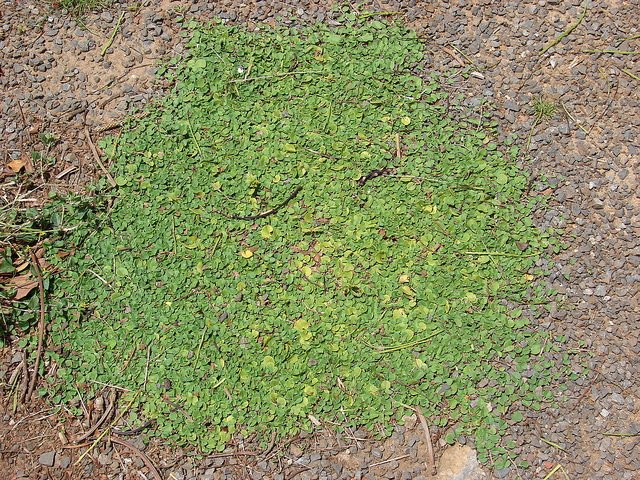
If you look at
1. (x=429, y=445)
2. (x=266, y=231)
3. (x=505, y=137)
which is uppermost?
(x=505, y=137)

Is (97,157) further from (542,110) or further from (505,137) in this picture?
(542,110)

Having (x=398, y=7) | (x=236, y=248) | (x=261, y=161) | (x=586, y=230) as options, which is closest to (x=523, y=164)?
(x=586, y=230)

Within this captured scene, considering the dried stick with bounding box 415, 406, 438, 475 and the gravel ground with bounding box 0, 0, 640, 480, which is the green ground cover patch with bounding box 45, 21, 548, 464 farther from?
the gravel ground with bounding box 0, 0, 640, 480

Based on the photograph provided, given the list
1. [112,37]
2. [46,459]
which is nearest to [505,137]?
[112,37]

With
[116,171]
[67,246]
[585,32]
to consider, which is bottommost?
[67,246]

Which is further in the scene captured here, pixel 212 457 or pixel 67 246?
pixel 67 246

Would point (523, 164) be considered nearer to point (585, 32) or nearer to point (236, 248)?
point (585, 32)

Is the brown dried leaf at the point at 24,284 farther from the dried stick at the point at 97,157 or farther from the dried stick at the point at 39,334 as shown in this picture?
the dried stick at the point at 97,157
